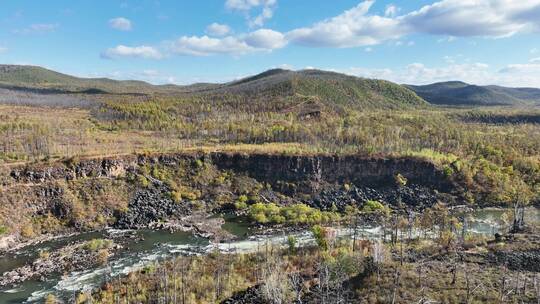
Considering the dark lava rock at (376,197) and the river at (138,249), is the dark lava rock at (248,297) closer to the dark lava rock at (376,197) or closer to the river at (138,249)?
the river at (138,249)

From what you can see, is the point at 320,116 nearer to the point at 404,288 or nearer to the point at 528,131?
the point at 528,131

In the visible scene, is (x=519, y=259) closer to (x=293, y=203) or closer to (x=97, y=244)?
(x=293, y=203)

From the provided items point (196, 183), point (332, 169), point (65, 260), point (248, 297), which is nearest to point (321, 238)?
point (248, 297)

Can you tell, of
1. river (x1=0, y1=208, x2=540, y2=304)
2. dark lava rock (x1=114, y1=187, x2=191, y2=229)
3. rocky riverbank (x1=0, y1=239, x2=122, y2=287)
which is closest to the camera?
river (x1=0, y1=208, x2=540, y2=304)

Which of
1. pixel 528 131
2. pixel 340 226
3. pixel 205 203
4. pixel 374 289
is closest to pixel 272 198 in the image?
pixel 205 203

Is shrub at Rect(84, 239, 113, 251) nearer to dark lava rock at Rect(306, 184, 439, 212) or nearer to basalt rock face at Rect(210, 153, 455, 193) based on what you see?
basalt rock face at Rect(210, 153, 455, 193)

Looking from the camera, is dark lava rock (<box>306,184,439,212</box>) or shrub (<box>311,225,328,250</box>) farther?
dark lava rock (<box>306,184,439,212</box>)

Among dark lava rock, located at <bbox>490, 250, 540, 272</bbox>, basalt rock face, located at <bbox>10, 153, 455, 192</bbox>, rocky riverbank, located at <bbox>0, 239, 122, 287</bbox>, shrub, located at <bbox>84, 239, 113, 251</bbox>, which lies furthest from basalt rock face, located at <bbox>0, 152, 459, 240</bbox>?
dark lava rock, located at <bbox>490, 250, 540, 272</bbox>
